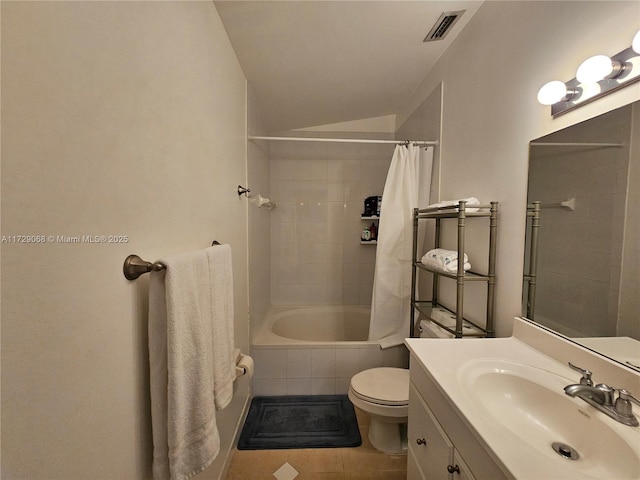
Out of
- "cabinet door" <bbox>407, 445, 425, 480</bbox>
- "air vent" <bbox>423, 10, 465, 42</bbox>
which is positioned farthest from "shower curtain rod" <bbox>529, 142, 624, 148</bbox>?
"cabinet door" <bbox>407, 445, 425, 480</bbox>

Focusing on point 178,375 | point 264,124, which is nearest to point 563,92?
point 178,375

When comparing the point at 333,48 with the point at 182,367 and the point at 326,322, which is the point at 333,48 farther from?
the point at 326,322

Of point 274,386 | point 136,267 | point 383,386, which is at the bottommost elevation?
point 274,386

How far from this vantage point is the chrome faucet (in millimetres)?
643

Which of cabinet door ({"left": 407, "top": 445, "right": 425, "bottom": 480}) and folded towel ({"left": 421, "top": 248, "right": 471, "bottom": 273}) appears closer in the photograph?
cabinet door ({"left": 407, "top": 445, "right": 425, "bottom": 480})

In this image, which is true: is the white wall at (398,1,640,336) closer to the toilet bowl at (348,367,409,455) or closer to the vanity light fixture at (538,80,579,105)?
the vanity light fixture at (538,80,579,105)

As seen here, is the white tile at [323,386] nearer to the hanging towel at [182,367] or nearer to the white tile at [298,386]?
the white tile at [298,386]

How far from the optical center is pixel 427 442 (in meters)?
0.92

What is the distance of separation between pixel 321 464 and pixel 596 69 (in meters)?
2.06

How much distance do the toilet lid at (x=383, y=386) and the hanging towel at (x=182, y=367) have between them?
97 centimetres

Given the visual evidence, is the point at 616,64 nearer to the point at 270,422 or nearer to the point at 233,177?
the point at 233,177

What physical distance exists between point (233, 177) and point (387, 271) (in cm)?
126

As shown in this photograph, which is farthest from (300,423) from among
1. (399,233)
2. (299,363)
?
(399,233)

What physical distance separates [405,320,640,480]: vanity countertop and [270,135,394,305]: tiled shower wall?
1.89 m
